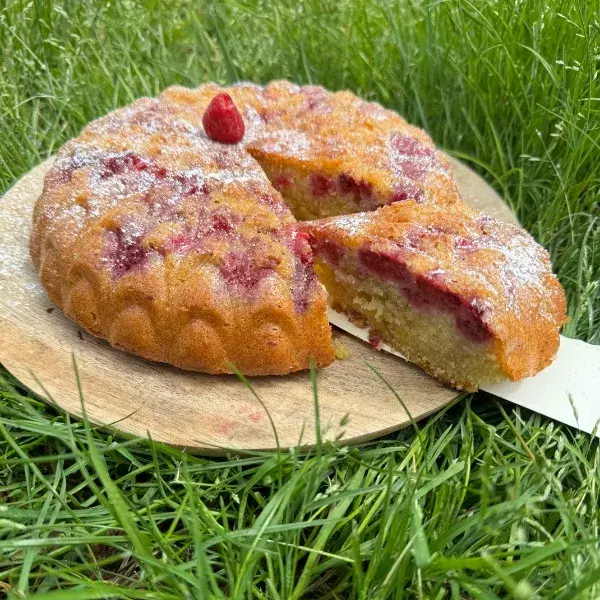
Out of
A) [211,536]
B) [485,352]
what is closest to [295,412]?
[211,536]

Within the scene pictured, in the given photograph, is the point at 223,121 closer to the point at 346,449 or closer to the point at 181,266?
the point at 181,266

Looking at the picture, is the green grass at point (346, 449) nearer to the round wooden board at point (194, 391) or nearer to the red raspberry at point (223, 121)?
the round wooden board at point (194, 391)

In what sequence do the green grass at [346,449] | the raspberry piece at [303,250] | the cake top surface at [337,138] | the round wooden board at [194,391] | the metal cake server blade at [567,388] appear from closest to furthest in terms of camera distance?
the green grass at [346,449], the round wooden board at [194,391], the metal cake server blade at [567,388], the raspberry piece at [303,250], the cake top surface at [337,138]

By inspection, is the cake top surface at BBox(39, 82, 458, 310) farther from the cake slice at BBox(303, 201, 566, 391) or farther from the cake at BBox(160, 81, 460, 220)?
the cake slice at BBox(303, 201, 566, 391)

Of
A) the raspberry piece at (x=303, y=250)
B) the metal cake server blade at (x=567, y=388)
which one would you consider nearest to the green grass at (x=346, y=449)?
the metal cake server blade at (x=567, y=388)

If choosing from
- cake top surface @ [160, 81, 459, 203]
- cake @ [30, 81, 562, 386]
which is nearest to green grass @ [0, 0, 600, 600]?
cake @ [30, 81, 562, 386]
